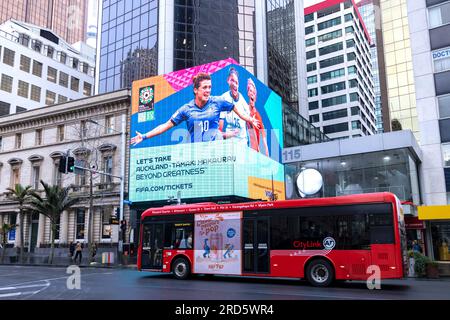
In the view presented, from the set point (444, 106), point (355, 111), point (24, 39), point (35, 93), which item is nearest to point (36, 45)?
point (24, 39)

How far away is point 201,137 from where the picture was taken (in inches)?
1446

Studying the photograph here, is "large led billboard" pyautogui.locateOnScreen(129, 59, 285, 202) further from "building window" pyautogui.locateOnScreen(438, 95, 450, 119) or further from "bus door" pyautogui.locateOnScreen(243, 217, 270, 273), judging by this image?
"bus door" pyautogui.locateOnScreen(243, 217, 270, 273)

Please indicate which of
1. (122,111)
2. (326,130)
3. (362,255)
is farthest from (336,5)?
(362,255)

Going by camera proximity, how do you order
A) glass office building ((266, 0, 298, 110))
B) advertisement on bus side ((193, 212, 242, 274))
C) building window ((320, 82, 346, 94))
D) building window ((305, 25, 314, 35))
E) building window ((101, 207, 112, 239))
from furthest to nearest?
1. building window ((305, 25, 314, 35))
2. building window ((320, 82, 346, 94))
3. glass office building ((266, 0, 298, 110))
4. building window ((101, 207, 112, 239))
5. advertisement on bus side ((193, 212, 242, 274))

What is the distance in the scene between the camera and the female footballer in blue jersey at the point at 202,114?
36.4m

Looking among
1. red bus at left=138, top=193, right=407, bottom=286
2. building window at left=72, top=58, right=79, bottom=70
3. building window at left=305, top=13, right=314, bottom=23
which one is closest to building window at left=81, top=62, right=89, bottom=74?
building window at left=72, top=58, right=79, bottom=70

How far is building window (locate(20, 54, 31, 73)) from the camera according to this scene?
6775 centimetres

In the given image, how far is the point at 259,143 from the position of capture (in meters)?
39.8

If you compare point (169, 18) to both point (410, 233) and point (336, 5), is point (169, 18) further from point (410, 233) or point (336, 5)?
point (336, 5)

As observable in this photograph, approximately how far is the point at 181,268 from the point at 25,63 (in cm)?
6032

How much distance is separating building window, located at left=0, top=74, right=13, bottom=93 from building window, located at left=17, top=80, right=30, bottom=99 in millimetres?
1504

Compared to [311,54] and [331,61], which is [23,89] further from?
[331,61]

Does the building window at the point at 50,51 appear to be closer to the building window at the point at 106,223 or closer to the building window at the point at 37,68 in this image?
the building window at the point at 37,68

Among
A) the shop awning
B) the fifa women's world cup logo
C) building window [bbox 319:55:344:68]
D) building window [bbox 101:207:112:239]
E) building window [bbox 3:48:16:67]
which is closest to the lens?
the shop awning
